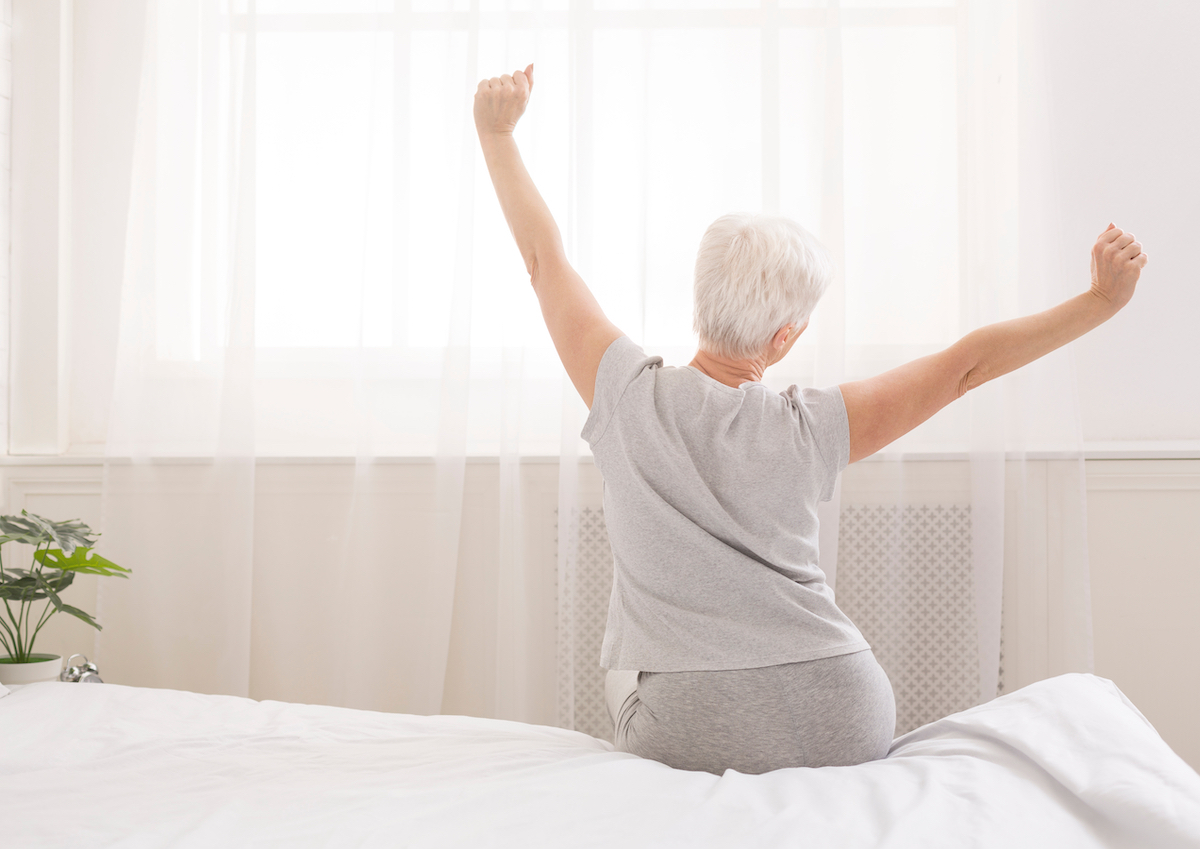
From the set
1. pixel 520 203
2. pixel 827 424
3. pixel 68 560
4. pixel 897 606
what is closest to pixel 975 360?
pixel 827 424

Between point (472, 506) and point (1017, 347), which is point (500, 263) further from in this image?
point (1017, 347)

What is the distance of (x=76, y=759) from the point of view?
3.40 ft

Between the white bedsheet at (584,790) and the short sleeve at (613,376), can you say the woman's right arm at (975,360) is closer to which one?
the short sleeve at (613,376)

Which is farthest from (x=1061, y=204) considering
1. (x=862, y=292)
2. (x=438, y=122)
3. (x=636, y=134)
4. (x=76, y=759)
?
(x=76, y=759)

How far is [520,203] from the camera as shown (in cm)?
112

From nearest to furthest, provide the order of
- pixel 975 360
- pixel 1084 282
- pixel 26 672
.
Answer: pixel 975 360 → pixel 26 672 → pixel 1084 282

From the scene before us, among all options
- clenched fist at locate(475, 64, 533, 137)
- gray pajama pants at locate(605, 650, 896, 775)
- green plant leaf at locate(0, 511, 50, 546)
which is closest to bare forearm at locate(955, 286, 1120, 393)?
gray pajama pants at locate(605, 650, 896, 775)

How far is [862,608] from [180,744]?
1.46 m

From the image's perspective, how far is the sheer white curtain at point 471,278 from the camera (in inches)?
75.7

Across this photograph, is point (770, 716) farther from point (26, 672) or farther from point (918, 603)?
point (26, 672)

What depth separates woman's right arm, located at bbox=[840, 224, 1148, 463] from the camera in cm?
101

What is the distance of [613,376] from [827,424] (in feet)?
0.90

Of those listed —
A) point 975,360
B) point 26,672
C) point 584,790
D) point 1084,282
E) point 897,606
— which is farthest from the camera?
point 1084,282

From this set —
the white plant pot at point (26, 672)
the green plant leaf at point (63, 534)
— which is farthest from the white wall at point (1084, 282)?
the white plant pot at point (26, 672)
